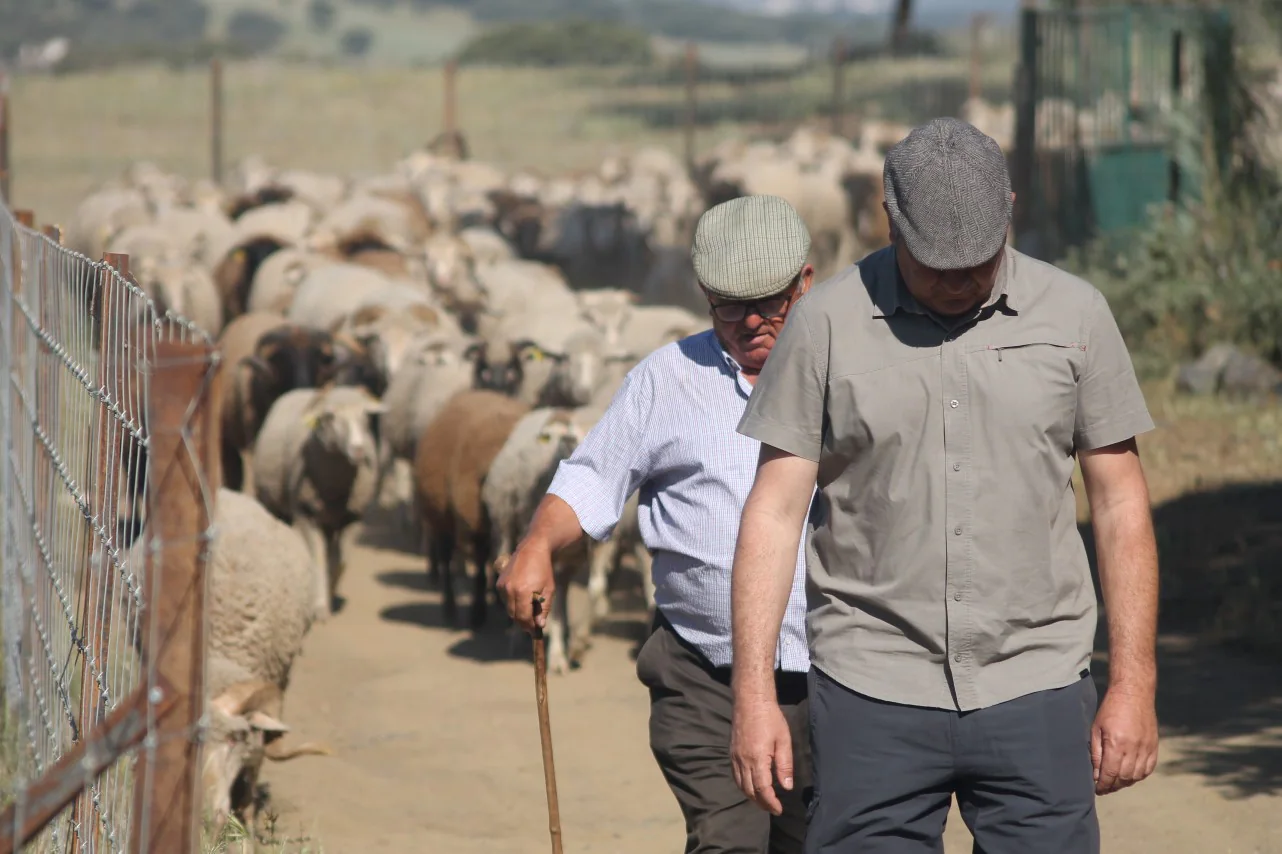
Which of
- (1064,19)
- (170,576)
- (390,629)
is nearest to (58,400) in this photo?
(170,576)

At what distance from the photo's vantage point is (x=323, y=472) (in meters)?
9.80

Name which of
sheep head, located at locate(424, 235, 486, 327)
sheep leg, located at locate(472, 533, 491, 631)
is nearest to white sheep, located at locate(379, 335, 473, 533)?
sheep leg, located at locate(472, 533, 491, 631)

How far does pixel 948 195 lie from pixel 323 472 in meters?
7.23

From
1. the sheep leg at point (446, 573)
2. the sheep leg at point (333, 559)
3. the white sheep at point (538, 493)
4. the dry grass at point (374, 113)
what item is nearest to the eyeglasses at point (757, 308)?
the white sheep at point (538, 493)

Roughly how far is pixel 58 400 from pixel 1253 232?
425 inches

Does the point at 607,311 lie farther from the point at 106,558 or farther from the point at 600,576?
the point at 106,558

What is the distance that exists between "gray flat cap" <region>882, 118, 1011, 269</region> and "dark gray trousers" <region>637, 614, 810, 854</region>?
1186mm

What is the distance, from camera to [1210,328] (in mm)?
12906

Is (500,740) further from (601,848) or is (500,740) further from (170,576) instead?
(170,576)

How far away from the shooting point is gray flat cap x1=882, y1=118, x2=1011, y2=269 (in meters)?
2.98

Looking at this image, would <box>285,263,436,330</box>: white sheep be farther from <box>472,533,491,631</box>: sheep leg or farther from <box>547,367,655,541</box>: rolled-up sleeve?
<box>547,367,655,541</box>: rolled-up sleeve

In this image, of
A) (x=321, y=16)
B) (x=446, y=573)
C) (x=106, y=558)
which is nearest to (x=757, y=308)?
(x=106, y=558)

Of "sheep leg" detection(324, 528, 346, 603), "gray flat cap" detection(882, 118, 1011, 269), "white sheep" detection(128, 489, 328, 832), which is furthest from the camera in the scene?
"sheep leg" detection(324, 528, 346, 603)

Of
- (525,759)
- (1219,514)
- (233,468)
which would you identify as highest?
(1219,514)
